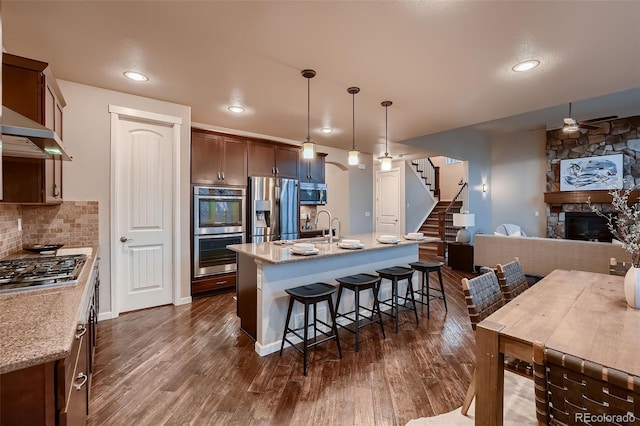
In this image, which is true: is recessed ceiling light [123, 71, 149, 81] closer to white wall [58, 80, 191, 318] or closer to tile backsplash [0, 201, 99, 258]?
white wall [58, 80, 191, 318]

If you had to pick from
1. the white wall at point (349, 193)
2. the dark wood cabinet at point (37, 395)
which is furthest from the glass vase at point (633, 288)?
the white wall at point (349, 193)

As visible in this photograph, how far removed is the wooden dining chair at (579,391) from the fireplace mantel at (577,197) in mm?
7585

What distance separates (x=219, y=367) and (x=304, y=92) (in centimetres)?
283

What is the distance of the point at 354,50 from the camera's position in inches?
94.3

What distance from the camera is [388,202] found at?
8.75m

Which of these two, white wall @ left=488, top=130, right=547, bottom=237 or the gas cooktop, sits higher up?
A: white wall @ left=488, top=130, right=547, bottom=237

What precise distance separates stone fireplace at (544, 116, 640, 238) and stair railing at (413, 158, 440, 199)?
3.16 m

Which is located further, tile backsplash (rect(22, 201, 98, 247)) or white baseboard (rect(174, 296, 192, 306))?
white baseboard (rect(174, 296, 192, 306))

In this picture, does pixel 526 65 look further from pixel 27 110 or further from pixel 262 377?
pixel 27 110

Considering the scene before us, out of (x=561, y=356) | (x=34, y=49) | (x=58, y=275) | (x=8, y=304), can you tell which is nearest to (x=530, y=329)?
(x=561, y=356)

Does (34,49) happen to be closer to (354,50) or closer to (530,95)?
(354,50)

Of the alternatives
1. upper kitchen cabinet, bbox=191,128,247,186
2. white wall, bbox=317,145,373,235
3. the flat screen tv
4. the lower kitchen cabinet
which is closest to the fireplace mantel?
the flat screen tv

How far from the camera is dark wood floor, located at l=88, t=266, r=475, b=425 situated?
1891 millimetres

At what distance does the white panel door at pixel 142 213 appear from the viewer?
344 centimetres
